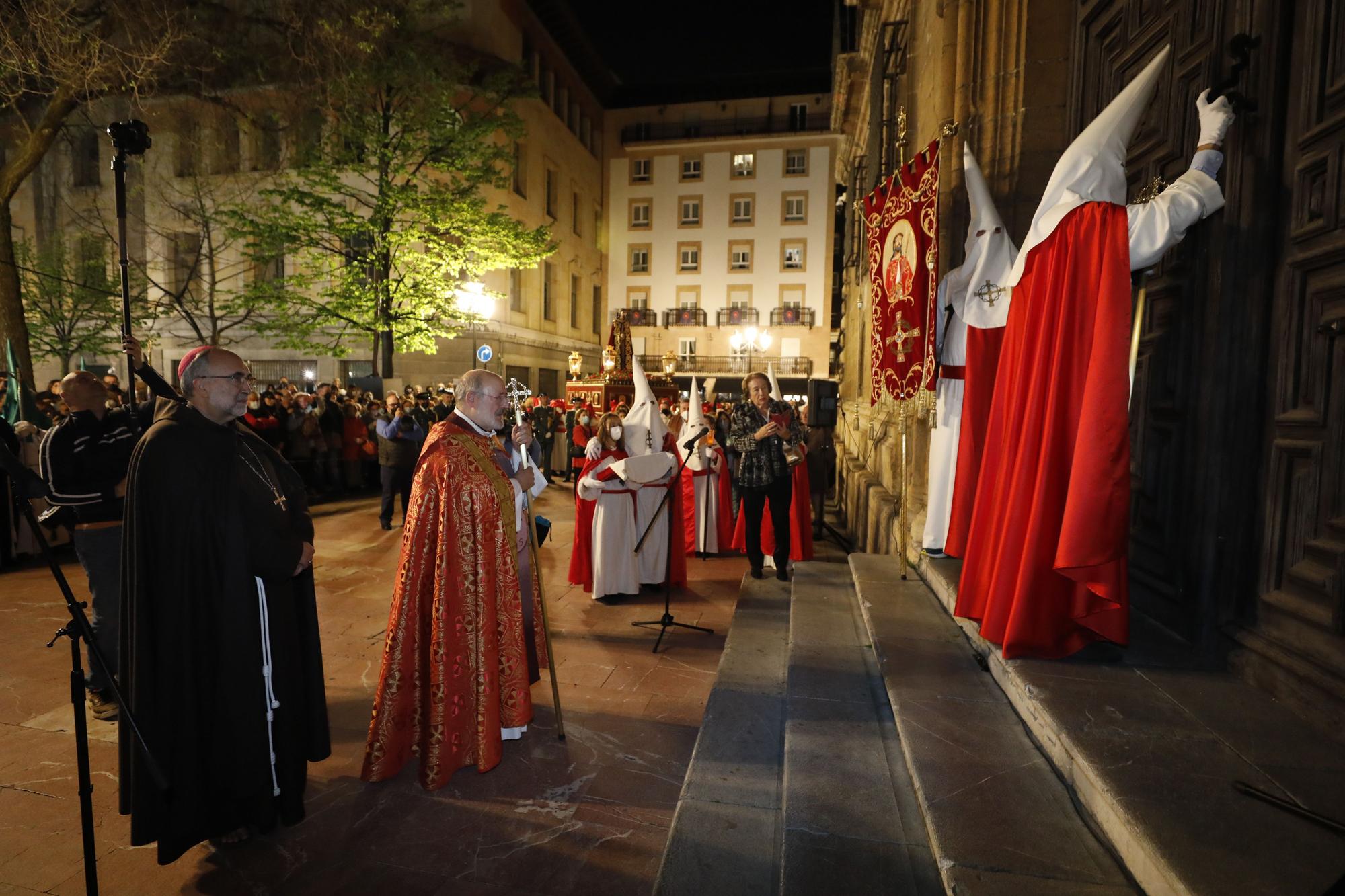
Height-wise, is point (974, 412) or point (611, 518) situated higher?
point (974, 412)

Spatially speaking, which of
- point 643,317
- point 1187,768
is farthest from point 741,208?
point 1187,768

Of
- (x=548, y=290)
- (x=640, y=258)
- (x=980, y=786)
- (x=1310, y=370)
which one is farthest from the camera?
(x=640, y=258)

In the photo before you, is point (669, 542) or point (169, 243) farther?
point (169, 243)

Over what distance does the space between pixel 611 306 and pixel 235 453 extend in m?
34.4

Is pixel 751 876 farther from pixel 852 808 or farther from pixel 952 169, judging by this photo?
pixel 952 169

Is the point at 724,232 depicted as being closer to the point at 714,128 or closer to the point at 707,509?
the point at 714,128

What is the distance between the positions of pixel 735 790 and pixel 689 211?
35.6 m

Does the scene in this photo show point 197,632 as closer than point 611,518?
Yes

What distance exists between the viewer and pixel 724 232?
116ft

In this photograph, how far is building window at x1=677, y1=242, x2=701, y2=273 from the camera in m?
35.6

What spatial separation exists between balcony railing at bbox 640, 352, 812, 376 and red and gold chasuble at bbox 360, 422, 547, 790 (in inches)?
1214

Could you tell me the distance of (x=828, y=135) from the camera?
33219 mm

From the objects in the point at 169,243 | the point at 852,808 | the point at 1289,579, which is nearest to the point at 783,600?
the point at 852,808

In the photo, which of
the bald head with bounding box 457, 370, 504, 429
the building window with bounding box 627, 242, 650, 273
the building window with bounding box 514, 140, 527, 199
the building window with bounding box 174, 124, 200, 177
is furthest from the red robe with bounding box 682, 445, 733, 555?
the building window with bounding box 627, 242, 650, 273
